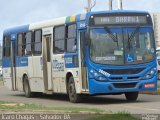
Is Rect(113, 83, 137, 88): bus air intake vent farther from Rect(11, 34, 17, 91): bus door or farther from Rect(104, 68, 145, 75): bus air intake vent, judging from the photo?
Rect(11, 34, 17, 91): bus door

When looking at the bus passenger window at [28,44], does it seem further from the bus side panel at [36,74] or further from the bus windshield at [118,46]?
the bus windshield at [118,46]

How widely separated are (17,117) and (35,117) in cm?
45

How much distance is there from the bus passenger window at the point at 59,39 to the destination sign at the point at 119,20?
219 centimetres

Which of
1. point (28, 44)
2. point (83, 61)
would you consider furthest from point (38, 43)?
point (83, 61)

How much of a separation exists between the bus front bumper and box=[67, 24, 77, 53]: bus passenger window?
68.0 inches

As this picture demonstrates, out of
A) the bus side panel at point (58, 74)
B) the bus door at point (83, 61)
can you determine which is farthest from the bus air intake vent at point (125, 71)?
the bus side panel at point (58, 74)

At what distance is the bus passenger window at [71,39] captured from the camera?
2117cm

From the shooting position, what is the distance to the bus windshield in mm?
20109

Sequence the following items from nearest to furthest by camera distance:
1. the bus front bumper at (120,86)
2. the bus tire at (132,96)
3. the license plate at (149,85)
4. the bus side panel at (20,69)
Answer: the bus front bumper at (120,86) < the license plate at (149,85) < the bus tire at (132,96) < the bus side panel at (20,69)

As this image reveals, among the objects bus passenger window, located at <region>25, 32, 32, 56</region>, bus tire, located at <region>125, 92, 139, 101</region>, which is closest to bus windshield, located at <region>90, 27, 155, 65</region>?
bus tire, located at <region>125, 92, 139, 101</region>

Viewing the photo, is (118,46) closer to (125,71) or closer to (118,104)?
(125,71)

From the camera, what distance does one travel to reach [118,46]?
797 inches

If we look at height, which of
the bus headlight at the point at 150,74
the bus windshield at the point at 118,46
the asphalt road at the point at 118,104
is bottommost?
the asphalt road at the point at 118,104

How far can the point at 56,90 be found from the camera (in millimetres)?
23016
